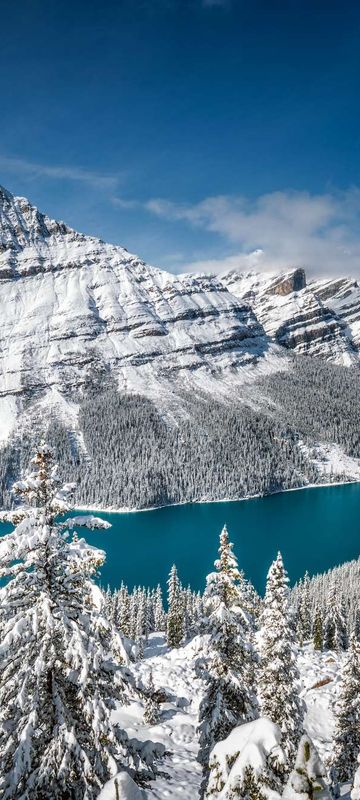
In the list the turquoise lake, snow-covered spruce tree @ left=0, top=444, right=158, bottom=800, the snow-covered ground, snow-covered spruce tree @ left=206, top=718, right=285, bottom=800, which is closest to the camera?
snow-covered spruce tree @ left=206, top=718, right=285, bottom=800

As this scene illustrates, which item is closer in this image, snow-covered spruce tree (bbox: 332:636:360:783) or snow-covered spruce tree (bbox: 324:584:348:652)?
snow-covered spruce tree (bbox: 332:636:360:783)

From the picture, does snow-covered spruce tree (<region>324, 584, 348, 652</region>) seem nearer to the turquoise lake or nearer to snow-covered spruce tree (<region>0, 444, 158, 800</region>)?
the turquoise lake

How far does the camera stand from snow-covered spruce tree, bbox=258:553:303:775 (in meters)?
24.1

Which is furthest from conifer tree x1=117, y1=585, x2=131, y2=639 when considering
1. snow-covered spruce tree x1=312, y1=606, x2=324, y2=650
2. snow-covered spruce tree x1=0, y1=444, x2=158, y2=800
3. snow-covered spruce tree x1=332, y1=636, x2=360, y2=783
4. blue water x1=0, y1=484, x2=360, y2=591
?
snow-covered spruce tree x1=0, y1=444, x2=158, y2=800

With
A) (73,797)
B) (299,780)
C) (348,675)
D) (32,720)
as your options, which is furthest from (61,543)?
(348,675)

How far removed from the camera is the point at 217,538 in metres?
153

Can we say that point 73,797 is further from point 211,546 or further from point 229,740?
point 211,546

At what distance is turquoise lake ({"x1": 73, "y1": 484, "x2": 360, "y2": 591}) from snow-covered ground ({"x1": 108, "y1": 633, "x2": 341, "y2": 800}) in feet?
233

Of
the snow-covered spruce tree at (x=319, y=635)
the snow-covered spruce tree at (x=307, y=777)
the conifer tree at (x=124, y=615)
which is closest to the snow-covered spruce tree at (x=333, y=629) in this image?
the snow-covered spruce tree at (x=319, y=635)

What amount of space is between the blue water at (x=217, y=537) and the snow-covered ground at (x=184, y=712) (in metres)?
71.0

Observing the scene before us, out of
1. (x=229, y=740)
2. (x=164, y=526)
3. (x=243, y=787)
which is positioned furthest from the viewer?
(x=164, y=526)

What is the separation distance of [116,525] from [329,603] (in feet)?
392

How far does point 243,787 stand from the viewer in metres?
5.86

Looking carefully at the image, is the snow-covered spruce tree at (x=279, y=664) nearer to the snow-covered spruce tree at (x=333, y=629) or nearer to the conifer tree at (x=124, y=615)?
the conifer tree at (x=124, y=615)
